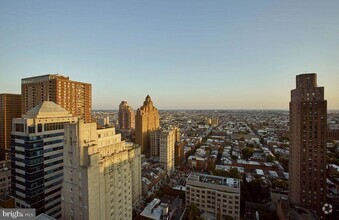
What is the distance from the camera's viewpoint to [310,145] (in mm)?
21562

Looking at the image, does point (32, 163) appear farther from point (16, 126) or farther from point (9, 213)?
point (9, 213)

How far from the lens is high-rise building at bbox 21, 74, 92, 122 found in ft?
114

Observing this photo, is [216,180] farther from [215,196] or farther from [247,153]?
[247,153]

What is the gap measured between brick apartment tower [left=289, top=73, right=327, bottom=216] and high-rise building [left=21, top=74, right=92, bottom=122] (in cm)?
3749

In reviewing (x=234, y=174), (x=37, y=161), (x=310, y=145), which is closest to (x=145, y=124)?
(x=234, y=174)

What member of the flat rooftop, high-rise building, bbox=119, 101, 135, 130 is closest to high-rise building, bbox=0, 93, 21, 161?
the flat rooftop

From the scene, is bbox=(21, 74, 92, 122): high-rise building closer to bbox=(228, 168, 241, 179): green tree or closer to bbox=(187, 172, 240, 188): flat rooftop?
bbox=(187, 172, 240, 188): flat rooftop

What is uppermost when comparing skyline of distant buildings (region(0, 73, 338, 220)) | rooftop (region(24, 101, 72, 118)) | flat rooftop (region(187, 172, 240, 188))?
rooftop (region(24, 101, 72, 118))

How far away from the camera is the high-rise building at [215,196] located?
2178 centimetres

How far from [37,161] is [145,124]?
35.6 meters

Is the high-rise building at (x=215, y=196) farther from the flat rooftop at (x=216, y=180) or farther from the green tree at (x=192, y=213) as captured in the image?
the green tree at (x=192, y=213)

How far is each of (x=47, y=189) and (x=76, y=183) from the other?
336 inches

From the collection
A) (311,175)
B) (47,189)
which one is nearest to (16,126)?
(47,189)

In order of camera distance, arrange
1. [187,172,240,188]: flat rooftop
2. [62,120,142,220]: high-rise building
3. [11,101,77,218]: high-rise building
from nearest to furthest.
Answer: [62,120,142,220]: high-rise building → [11,101,77,218]: high-rise building → [187,172,240,188]: flat rooftop
